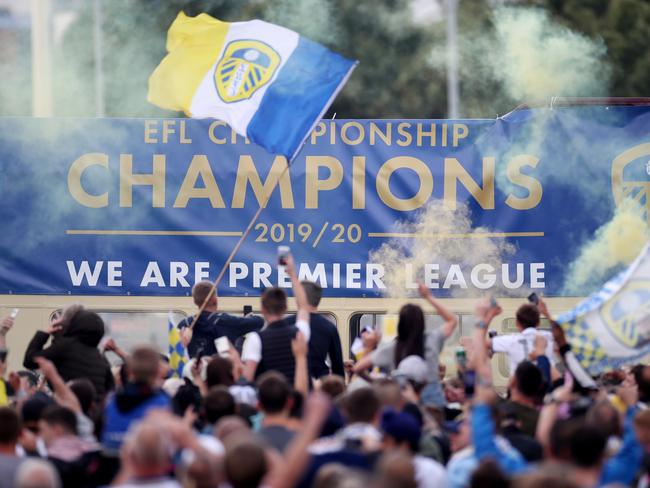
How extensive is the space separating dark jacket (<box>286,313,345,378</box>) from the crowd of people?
1cm

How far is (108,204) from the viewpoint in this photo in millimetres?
15141

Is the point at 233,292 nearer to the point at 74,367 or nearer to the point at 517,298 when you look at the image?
the point at 517,298

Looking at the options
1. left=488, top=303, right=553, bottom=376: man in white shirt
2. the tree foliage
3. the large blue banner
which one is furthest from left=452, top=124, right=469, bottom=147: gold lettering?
the tree foliage

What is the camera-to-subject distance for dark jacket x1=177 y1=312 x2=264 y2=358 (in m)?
12.9

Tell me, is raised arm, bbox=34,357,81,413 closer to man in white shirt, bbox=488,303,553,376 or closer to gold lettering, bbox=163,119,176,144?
man in white shirt, bbox=488,303,553,376

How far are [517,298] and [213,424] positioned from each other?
6.60 metres

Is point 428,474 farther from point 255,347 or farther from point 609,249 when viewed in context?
point 609,249

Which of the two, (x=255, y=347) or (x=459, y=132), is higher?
(x=459, y=132)

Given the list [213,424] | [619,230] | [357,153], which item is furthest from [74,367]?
[619,230]

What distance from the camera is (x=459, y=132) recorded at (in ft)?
49.8

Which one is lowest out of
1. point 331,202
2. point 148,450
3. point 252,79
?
point 148,450

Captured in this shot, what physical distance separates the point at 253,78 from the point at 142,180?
7.43 feet

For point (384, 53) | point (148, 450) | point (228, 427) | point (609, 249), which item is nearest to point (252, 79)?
point (609, 249)

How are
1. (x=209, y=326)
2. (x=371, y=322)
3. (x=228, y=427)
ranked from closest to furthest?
(x=228, y=427)
(x=209, y=326)
(x=371, y=322)
